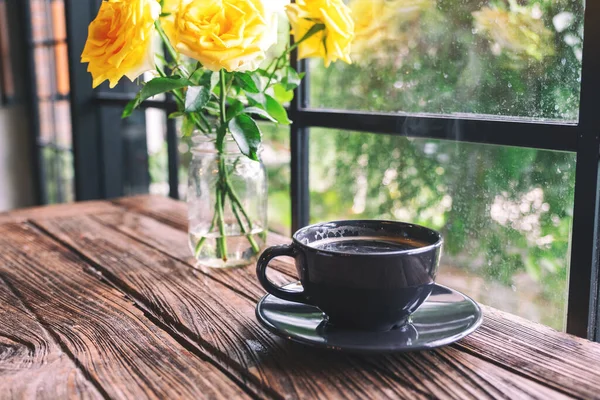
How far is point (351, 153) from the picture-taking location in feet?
4.43

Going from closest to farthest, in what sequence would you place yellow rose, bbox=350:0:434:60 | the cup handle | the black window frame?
the cup handle → the black window frame → yellow rose, bbox=350:0:434:60

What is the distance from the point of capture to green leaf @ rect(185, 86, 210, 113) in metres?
0.85

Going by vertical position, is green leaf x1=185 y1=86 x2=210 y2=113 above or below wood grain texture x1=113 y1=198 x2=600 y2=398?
above

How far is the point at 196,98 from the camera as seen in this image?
0.86 m

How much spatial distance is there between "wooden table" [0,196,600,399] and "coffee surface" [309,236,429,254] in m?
0.12

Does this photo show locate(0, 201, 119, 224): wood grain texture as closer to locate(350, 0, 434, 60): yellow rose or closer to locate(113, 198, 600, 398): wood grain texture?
locate(350, 0, 434, 60): yellow rose

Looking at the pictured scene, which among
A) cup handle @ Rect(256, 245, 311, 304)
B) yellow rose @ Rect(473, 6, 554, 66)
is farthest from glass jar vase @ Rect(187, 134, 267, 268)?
yellow rose @ Rect(473, 6, 554, 66)

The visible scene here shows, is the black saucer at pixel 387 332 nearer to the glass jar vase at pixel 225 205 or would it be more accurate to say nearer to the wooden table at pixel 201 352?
the wooden table at pixel 201 352

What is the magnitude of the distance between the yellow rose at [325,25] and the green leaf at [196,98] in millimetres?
184

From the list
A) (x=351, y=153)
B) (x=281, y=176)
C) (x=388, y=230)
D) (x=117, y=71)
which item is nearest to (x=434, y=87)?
(x=351, y=153)

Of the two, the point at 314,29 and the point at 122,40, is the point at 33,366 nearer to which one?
the point at 122,40

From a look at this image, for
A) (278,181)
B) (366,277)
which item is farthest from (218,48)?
(278,181)

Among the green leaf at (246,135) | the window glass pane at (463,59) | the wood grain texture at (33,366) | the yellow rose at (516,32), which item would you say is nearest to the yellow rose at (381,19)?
the window glass pane at (463,59)

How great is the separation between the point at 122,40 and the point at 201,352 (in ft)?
1.38
